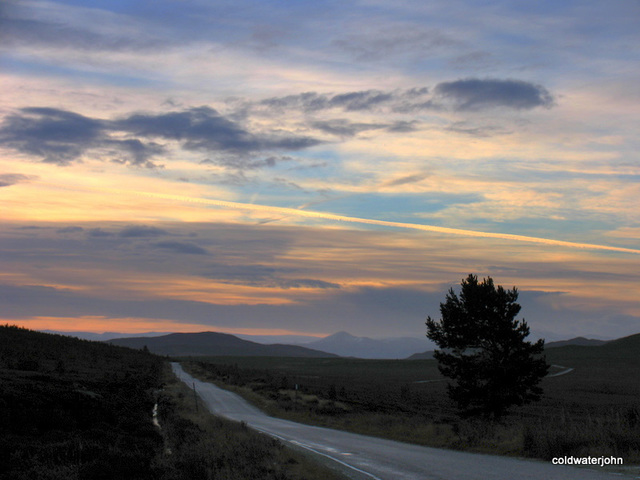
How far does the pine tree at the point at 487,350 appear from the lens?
32.3 metres

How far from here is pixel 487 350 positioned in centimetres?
3353

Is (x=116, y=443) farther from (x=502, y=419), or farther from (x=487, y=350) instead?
(x=502, y=419)

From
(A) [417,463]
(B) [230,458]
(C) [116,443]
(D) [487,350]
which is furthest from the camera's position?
(D) [487,350]

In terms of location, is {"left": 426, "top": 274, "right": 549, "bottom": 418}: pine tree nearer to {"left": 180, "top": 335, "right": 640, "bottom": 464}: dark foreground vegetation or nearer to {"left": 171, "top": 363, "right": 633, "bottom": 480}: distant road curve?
{"left": 180, "top": 335, "right": 640, "bottom": 464}: dark foreground vegetation

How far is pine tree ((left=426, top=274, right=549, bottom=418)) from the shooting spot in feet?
106

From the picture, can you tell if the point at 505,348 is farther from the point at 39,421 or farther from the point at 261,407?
the point at 39,421

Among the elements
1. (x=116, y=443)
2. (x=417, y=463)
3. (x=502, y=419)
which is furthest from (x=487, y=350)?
(x=116, y=443)

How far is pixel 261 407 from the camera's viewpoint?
4162 centimetres

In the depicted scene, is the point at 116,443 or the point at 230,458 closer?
the point at 230,458

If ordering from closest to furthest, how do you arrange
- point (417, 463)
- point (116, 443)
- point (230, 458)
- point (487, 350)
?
point (417, 463), point (230, 458), point (116, 443), point (487, 350)

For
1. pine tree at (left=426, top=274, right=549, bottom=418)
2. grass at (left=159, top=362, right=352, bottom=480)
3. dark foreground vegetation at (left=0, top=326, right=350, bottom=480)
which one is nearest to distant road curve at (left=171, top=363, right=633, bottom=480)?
grass at (left=159, top=362, right=352, bottom=480)

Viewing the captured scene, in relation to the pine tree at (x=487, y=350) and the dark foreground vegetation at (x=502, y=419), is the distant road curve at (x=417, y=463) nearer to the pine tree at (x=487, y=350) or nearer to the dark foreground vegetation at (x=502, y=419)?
the dark foreground vegetation at (x=502, y=419)

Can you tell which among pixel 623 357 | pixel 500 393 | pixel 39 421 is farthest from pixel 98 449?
pixel 623 357

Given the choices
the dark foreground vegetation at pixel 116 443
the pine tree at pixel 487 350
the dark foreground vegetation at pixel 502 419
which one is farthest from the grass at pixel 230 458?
the pine tree at pixel 487 350
